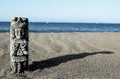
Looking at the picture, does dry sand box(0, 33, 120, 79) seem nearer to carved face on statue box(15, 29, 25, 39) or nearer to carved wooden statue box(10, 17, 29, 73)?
carved wooden statue box(10, 17, 29, 73)

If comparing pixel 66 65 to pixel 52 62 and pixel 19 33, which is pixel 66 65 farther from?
pixel 19 33

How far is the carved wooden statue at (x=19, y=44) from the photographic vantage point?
12.9 meters

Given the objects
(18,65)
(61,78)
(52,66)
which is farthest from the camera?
(52,66)

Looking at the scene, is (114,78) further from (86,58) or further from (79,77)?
(86,58)

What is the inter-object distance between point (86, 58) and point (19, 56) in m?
4.94

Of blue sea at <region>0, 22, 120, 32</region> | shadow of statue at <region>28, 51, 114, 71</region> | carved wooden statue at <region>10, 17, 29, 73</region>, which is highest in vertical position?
carved wooden statue at <region>10, 17, 29, 73</region>

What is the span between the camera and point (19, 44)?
42.8 feet

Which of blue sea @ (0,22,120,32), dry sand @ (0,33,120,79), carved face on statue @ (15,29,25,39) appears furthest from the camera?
blue sea @ (0,22,120,32)

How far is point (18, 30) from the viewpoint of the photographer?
1283 cm

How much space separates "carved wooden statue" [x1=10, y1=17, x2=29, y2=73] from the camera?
1287cm

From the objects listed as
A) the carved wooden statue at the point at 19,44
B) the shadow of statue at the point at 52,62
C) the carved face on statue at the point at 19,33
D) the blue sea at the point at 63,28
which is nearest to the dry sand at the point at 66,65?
the shadow of statue at the point at 52,62

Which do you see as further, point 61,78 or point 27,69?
point 27,69

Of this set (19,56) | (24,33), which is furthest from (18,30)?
(19,56)

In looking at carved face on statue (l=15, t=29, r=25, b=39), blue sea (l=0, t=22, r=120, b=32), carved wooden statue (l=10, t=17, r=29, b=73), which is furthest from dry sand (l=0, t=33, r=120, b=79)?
blue sea (l=0, t=22, r=120, b=32)
